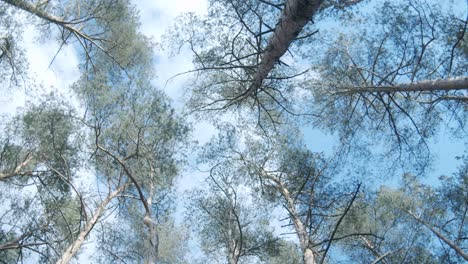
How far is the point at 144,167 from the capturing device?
8844 mm

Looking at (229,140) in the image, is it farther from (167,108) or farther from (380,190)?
(380,190)

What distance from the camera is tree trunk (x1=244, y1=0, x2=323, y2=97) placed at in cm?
241

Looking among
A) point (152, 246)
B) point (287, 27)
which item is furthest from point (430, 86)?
point (152, 246)

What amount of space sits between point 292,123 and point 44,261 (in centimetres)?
649

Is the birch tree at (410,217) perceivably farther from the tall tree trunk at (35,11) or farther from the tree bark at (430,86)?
the tall tree trunk at (35,11)

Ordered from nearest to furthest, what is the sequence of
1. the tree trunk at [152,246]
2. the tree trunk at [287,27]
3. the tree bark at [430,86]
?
the tree trunk at [287,27], the tree trunk at [152,246], the tree bark at [430,86]

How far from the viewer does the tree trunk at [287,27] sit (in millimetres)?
2406

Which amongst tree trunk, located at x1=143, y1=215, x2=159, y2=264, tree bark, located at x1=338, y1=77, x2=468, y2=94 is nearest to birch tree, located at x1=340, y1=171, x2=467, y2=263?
tree bark, located at x1=338, y1=77, x2=468, y2=94

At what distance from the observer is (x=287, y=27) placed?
8.55 feet

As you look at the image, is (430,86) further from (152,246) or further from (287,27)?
(152,246)

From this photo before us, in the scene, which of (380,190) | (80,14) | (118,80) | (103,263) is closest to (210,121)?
(118,80)

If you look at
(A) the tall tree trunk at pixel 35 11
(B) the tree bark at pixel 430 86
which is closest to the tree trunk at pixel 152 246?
(B) the tree bark at pixel 430 86

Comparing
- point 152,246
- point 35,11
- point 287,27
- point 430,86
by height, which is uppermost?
point 35,11

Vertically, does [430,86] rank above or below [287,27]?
above
